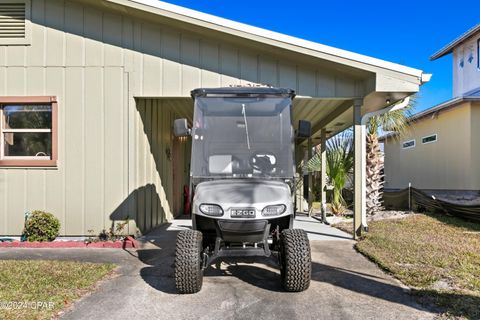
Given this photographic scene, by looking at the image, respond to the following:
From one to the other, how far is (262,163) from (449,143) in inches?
444

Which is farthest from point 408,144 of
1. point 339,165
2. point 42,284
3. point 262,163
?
point 42,284

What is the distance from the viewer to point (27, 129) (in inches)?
296

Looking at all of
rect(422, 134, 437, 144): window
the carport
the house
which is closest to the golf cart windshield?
the carport

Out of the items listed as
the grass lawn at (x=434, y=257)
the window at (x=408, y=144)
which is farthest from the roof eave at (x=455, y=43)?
the grass lawn at (x=434, y=257)

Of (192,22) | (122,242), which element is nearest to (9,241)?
(122,242)

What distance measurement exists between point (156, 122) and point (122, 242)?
3.00 meters

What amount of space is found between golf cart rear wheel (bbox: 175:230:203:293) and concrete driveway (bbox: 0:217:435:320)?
15 cm

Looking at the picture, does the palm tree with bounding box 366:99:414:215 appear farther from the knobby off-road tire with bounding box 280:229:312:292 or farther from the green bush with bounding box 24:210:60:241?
the green bush with bounding box 24:210:60:241

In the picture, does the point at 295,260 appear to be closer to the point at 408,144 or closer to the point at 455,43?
the point at 408,144

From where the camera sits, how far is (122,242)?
23.0 ft

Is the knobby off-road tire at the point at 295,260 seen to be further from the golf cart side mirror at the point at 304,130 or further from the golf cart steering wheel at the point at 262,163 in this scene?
the golf cart side mirror at the point at 304,130

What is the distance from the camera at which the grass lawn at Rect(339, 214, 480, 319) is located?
4211 millimetres

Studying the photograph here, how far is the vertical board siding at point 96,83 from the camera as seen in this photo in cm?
741

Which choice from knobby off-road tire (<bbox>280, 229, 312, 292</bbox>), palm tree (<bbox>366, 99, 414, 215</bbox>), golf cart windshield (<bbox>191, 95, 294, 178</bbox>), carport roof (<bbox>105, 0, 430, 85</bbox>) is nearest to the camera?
knobby off-road tire (<bbox>280, 229, 312, 292</bbox>)
